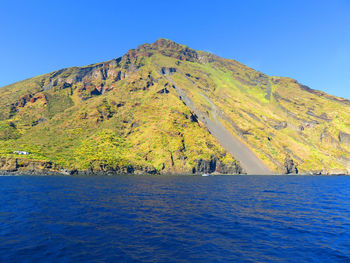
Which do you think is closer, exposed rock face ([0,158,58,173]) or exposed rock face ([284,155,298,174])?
exposed rock face ([0,158,58,173])

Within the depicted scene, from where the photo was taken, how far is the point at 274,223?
2734 centimetres

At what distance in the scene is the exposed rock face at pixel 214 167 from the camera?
158312mm

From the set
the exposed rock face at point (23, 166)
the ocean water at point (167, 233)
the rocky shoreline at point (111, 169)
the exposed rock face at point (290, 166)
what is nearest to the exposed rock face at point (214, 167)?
the rocky shoreline at point (111, 169)

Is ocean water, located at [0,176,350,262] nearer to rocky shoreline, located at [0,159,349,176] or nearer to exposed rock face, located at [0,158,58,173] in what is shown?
rocky shoreline, located at [0,159,349,176]

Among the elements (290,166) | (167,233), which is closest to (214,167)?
(290,166)

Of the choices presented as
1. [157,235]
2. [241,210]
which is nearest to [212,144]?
[241,210]

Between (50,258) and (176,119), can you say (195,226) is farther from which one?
(176,119)

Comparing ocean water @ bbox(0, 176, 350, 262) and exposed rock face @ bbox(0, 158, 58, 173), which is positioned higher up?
ocean water @ bbox(0, 176, 350, 262)

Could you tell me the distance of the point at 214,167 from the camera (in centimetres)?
16712

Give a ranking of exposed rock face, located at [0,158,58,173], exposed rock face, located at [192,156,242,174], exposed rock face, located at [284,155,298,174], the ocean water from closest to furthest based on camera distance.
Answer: the ocean water
exposed rock face, located at [0,158,58,173]
exposed rock face, located at [192,156,242,174]
exposed rock face, located at [284,155,298,174]

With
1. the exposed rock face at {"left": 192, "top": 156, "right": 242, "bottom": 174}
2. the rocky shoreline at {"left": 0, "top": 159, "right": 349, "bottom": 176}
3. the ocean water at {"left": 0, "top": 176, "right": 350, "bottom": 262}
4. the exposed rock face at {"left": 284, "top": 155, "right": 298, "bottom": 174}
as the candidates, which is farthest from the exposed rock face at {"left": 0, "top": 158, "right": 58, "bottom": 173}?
the exposed rock face at {"left": 284, "top": 155, "right": 298, "bottom": 174}

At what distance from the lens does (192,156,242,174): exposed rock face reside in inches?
6233

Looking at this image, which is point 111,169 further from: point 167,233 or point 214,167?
point 167,233

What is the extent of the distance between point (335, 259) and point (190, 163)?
141m
